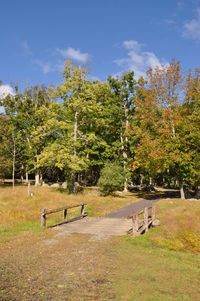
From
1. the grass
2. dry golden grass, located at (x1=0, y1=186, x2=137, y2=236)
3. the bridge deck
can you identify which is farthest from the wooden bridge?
dry golden grass, located at (x1=0, y1=186, x2=137, y2=236)

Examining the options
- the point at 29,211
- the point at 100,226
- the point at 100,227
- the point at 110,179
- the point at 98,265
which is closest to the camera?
the point at 98,265

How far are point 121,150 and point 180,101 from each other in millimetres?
15327

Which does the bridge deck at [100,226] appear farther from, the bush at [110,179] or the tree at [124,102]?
the tree at [124,102]

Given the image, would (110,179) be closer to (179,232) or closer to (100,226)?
(100,226)

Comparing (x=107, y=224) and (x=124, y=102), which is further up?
(x=124, y=102)

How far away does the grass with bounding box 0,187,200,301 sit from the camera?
6.61 m

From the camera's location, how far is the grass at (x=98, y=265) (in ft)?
21.7

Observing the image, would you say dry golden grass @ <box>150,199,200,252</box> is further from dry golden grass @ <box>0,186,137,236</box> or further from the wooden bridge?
dry golden grass @ <box>0,186,137,236</box>

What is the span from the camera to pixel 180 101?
104 feet

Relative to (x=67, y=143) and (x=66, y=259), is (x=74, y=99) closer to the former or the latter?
(x=67, y=143)

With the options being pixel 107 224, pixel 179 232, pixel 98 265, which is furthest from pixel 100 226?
pixel 98 265

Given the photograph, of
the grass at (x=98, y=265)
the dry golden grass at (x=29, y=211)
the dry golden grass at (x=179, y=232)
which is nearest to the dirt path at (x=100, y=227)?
the grass at (x=98, y=265)

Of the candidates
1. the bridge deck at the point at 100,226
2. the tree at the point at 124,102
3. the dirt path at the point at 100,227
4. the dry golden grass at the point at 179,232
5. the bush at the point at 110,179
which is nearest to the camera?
the dry golden grass at the point at 179,232

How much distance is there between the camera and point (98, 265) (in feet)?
28.6
